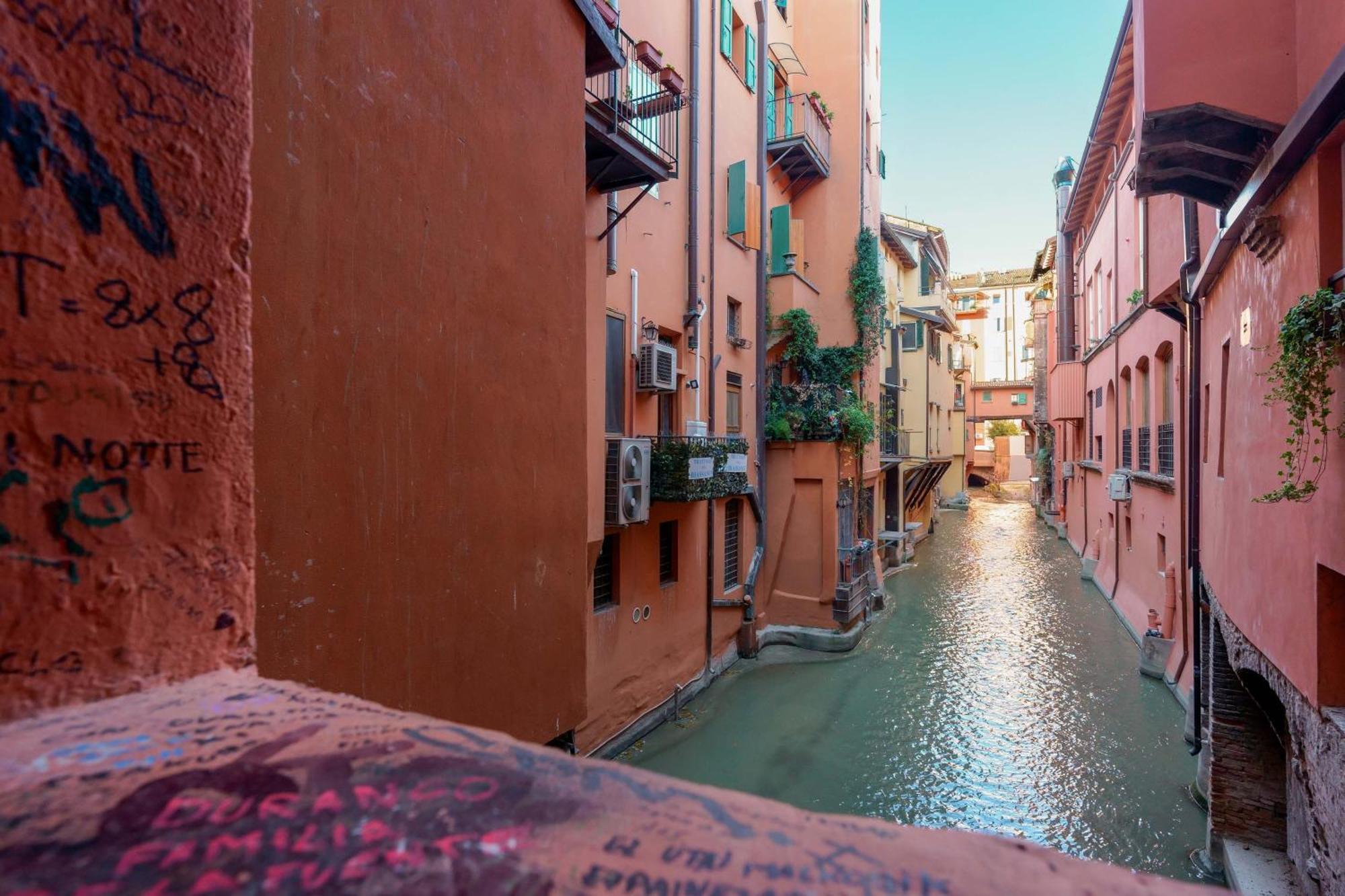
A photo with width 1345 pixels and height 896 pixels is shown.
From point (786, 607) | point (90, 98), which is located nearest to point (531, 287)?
point (90, 98)

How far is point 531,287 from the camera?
5051 mm

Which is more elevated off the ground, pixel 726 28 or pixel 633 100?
pixel 726 28

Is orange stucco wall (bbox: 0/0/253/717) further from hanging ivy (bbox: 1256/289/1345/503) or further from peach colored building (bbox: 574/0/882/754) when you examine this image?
peach colored building (bbox: 574/0/882/754)

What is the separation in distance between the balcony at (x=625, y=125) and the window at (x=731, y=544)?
7026 millimetres

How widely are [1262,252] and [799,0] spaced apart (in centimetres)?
1597

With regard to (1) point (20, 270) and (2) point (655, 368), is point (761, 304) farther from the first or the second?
(1) point (20, 270)

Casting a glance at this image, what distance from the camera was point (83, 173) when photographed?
160 cm

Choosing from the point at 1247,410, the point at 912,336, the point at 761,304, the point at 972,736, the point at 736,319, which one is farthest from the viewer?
the point at 912,336

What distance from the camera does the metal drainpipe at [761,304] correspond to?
48.4 ft

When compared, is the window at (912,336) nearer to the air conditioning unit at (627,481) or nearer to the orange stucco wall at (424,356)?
the air conditioning unit at (627,481)

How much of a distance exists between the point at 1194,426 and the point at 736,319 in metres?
7.85

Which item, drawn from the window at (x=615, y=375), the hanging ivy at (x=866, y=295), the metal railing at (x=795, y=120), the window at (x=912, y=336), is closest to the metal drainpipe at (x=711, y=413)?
the window at (x=615, y=375)

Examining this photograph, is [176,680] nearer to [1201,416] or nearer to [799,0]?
[1201,416]

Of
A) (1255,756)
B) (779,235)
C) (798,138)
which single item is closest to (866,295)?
(779,235)
